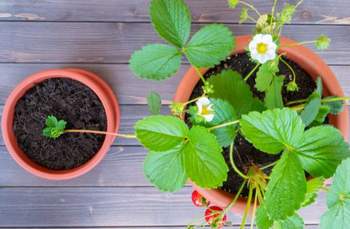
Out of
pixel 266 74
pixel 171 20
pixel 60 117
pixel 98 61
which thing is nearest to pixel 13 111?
pixel 60 117

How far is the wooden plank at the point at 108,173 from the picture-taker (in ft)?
3.79

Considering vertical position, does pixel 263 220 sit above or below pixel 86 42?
below

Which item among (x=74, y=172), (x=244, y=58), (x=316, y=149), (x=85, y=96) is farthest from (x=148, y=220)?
(x=316, y=149)

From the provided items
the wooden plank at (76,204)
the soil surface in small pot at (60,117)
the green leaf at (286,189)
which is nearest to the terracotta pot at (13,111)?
the soil surface in small pot at (60,117)

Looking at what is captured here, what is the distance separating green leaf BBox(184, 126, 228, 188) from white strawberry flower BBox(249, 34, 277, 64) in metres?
0.14

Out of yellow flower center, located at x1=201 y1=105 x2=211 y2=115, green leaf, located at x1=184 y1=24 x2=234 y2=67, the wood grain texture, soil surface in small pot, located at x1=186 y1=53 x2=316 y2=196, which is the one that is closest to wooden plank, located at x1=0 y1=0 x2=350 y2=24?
the wood grain texture

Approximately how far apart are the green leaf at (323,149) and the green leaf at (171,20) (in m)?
0.27

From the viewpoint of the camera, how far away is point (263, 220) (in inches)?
27.6

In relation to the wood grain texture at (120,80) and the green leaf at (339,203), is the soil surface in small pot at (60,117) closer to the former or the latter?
the wood grain texture at (120,80)

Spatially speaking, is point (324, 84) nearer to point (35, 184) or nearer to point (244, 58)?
point (244, 58)

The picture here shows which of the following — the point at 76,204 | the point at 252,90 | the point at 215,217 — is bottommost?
the point at 76,204

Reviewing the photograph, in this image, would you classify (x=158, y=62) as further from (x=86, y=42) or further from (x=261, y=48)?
(x=86, y=42)

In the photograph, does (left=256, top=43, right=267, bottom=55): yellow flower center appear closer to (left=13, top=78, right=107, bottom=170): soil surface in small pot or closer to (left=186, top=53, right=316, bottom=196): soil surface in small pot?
(left=186, top=53, right=316, bottom=196): soil surface in small pot

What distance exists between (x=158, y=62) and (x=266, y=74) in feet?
0.60
